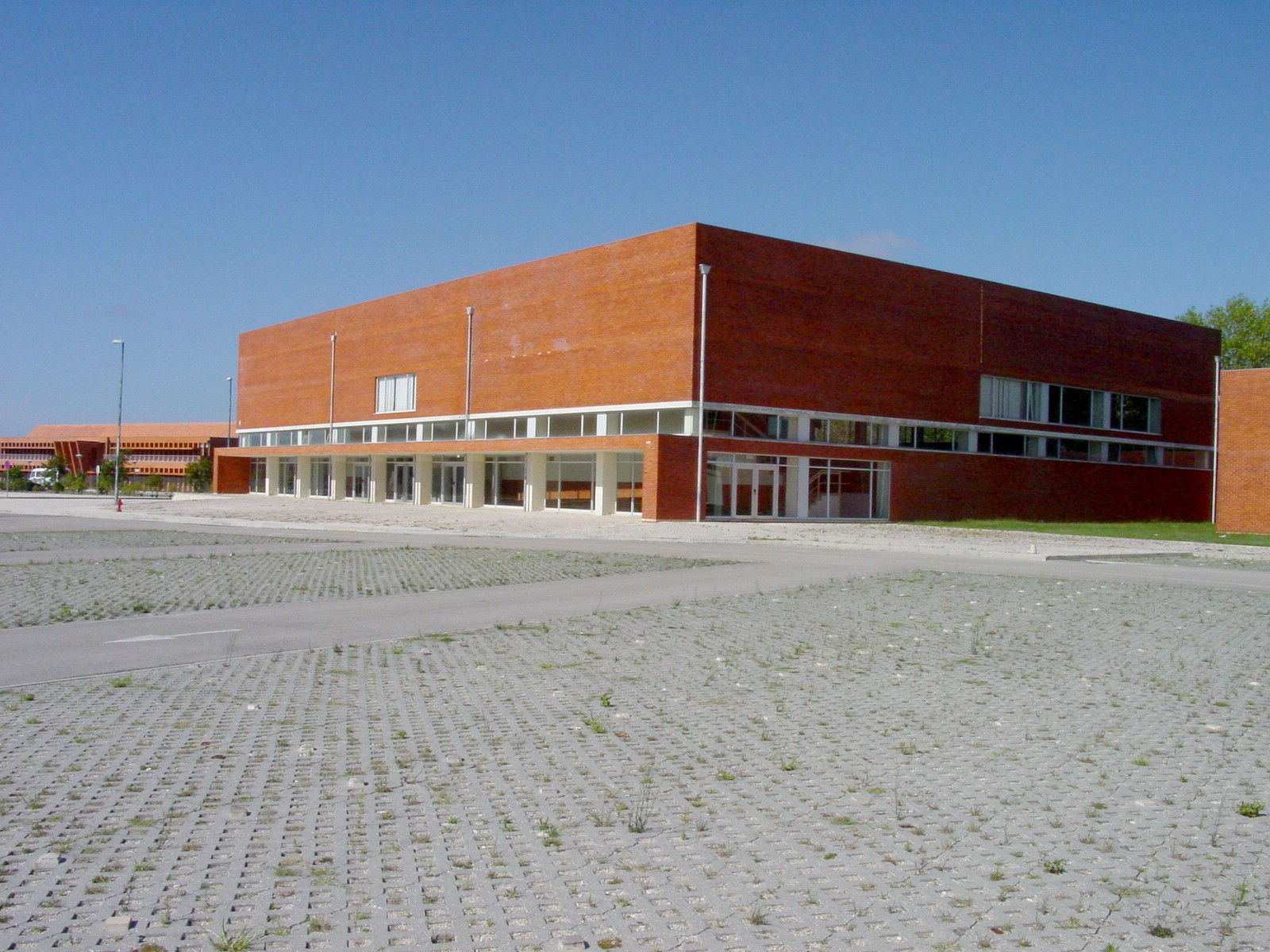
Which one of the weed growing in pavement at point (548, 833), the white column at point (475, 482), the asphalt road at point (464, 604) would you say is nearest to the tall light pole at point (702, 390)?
the asphalt road at point (464, 604)

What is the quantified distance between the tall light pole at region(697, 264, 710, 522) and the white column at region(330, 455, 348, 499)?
30.2 metres

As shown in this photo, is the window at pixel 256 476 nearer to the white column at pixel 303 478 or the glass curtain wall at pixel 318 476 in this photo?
the white column at pixel 303 478

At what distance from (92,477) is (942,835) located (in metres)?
116

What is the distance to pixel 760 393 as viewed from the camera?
140ft

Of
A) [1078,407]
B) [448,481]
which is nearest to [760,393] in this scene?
[448,481]

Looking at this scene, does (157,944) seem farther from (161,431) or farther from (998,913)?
(161,431)

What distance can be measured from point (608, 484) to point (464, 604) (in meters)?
30.8

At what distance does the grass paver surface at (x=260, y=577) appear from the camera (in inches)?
544

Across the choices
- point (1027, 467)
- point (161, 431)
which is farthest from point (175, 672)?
point (161, 431)

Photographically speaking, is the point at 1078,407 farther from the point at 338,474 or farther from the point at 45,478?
the point at 45,478

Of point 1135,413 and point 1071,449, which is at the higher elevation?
point 1135,413

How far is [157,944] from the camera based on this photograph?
157 inches

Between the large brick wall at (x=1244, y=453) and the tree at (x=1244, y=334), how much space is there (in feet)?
172

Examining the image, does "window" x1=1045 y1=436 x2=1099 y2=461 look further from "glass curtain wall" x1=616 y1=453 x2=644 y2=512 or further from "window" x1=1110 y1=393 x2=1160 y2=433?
"glass curtain wall" x1=616 y1=453 x2=644 y2=512
